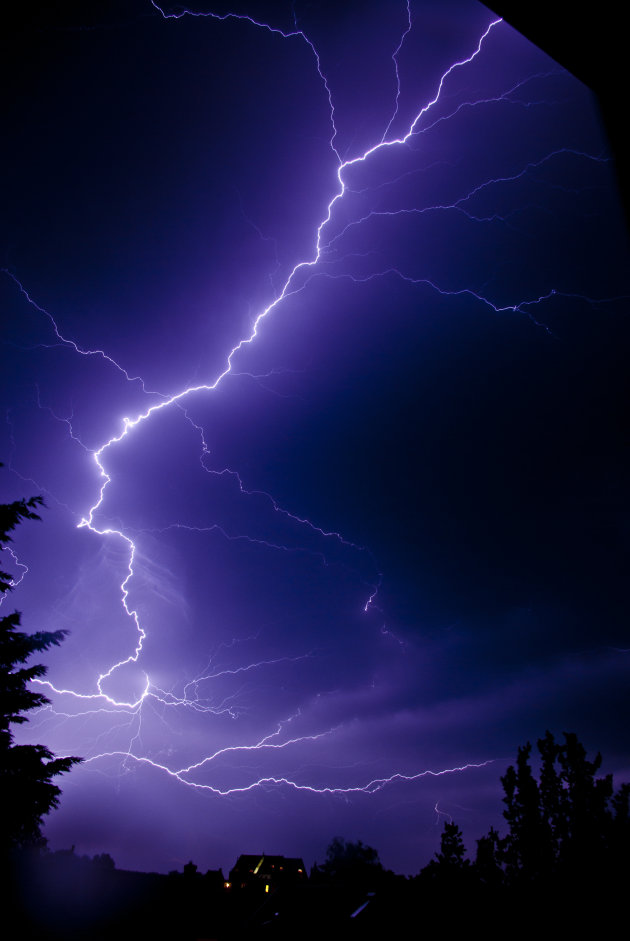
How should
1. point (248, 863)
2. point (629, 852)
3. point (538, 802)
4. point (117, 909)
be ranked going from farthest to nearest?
point (248, 863) < point (117, 909) < point (538, 802) < point (629, 852)

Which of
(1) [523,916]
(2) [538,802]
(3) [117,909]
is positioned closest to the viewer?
(1) [523,916]

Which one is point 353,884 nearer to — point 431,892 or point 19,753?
point 431,892

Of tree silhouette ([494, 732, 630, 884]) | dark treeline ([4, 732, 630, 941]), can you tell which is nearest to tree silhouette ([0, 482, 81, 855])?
dark treeline ([4, 732, 630, 941])

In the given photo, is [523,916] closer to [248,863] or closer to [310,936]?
[310,936]

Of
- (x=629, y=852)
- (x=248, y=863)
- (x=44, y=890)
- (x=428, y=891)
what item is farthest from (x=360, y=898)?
(x=248, y=863)

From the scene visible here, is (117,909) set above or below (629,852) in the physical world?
below

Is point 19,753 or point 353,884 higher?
point 19,753

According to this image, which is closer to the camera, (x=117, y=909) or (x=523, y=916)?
(x=523, y=916)

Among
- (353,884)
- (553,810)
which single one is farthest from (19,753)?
(553,810)
